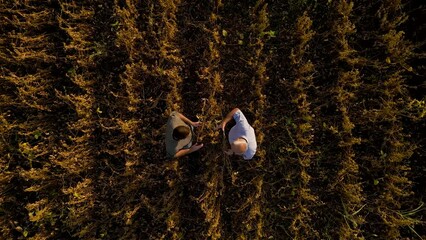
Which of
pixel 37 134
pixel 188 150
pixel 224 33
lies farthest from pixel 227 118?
pixel 37 134

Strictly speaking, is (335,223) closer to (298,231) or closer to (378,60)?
(298,231)

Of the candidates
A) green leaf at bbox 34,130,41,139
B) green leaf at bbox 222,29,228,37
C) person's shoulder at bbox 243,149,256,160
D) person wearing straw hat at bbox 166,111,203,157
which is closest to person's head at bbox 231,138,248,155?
person's shoulder at bbox 243,149,256,160

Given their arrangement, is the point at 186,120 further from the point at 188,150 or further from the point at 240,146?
Result: the point at 240,146

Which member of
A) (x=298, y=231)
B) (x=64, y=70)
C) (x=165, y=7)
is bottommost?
(x=298, y=231)

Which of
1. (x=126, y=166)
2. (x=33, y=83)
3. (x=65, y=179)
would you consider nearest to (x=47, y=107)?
(x=33, y=83)

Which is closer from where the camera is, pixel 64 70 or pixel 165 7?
pixel 165 7

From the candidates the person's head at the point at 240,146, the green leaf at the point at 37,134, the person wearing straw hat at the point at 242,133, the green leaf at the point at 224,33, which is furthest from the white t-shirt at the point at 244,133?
the green leaf at the point at 37,134

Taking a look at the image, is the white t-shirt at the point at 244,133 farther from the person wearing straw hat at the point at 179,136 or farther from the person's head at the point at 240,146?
the person wearing straw hat at the point at 179,136

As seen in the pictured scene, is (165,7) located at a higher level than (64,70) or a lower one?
higher
